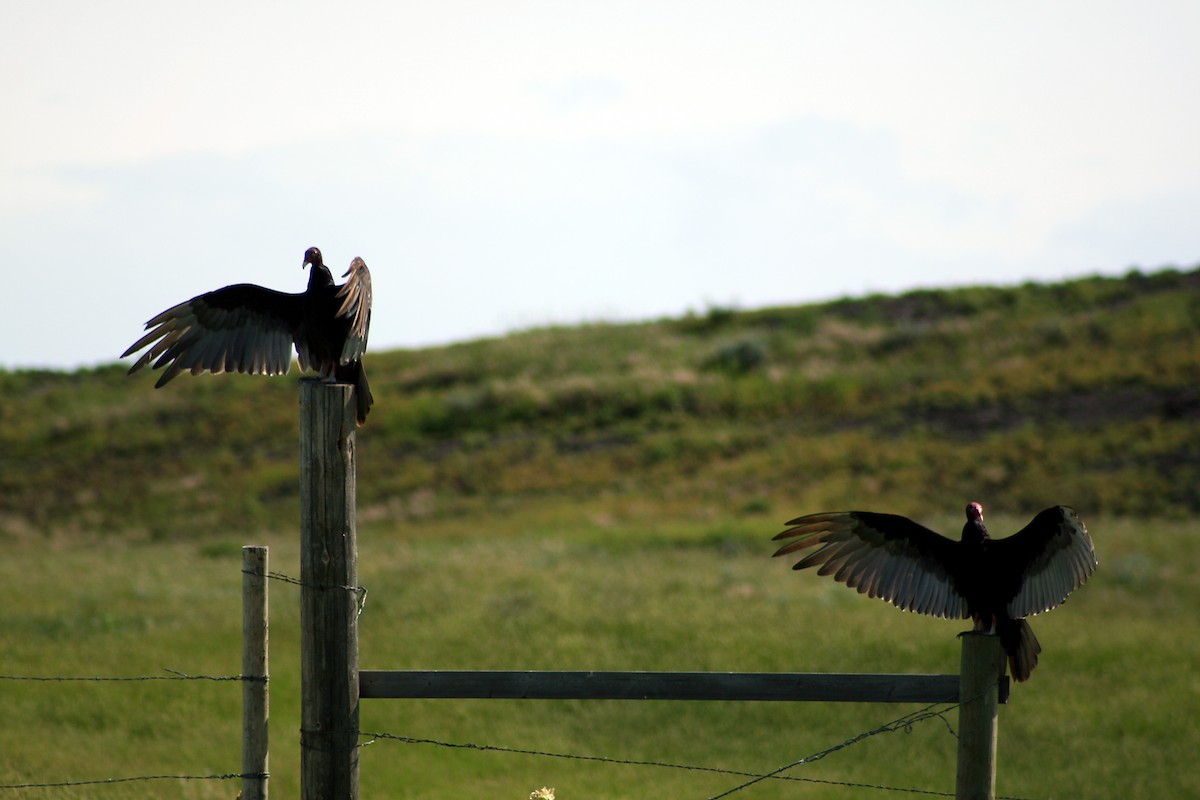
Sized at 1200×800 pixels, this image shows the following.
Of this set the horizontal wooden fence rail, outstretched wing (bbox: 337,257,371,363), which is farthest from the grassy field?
outstretched wing (bbox: 337,257,371,363)

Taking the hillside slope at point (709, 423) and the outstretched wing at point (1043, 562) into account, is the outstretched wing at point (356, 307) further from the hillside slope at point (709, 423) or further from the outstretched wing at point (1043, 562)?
the hillside slope at point (709, 423)

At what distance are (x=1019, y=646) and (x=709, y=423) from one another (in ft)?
97.7

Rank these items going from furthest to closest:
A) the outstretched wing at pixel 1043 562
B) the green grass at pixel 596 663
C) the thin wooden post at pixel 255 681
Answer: the green grass at pixel 596 663
the outstretched wing at pixel 1043 562
the thin wooden post at pixel 255 681

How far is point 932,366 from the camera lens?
1469 inches

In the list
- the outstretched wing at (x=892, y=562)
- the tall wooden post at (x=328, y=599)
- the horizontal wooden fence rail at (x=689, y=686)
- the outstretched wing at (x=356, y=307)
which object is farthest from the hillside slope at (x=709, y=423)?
the tall wooden post at (x=328, y=599)

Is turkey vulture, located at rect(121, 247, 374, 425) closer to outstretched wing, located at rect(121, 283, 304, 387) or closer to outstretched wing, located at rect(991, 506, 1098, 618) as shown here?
outstretched wing, located at rect(121, 283, 304, 387)

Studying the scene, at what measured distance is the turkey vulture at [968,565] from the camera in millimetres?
5086

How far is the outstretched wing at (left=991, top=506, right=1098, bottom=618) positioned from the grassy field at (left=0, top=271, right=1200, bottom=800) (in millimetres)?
3537

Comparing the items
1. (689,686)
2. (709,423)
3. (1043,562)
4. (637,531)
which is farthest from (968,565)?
(709,423)

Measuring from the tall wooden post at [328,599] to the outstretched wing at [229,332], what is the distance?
Result: 0.86 meters

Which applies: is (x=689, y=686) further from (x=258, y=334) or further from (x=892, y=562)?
(x=258, y=334)

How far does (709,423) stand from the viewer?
34844 millimetres

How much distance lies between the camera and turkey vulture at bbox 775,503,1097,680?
509 cm

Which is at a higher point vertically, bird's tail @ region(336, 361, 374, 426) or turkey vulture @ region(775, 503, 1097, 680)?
bird's tail @ region(336, 361, 374, 426)
